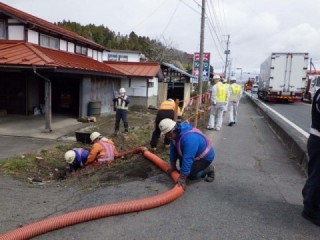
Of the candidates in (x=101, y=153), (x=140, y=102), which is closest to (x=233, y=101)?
(x=101, y=153)

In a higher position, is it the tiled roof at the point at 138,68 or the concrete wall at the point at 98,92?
the tiled roof at the point at 138,68

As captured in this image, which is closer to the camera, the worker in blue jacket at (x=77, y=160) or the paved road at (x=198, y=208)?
the paved road at (x=198, y=208)

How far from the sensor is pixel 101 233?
12.2 ft

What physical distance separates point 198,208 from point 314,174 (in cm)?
155

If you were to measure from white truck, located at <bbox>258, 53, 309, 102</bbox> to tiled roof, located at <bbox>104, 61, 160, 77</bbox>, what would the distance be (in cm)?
974

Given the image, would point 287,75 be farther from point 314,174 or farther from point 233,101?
point 314,174

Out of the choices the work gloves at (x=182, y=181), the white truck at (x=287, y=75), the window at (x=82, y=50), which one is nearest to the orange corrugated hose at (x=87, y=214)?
the work gloves at (x=182, y=181)

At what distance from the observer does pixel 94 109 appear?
54.5ft

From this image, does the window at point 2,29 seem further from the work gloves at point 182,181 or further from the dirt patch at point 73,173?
the work gloves at point 182,181

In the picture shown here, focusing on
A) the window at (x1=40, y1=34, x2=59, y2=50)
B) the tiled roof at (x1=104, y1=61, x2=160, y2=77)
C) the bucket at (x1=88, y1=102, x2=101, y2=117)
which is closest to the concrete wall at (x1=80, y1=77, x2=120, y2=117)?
the bucket at (x1=88, y1=102, x2=101, y2=117)

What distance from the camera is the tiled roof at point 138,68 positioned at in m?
21.6

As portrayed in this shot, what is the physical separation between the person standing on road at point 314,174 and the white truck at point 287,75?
23.4 metres

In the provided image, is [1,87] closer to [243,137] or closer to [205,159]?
[243,137]

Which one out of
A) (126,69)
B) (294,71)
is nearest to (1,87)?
(126,69)
